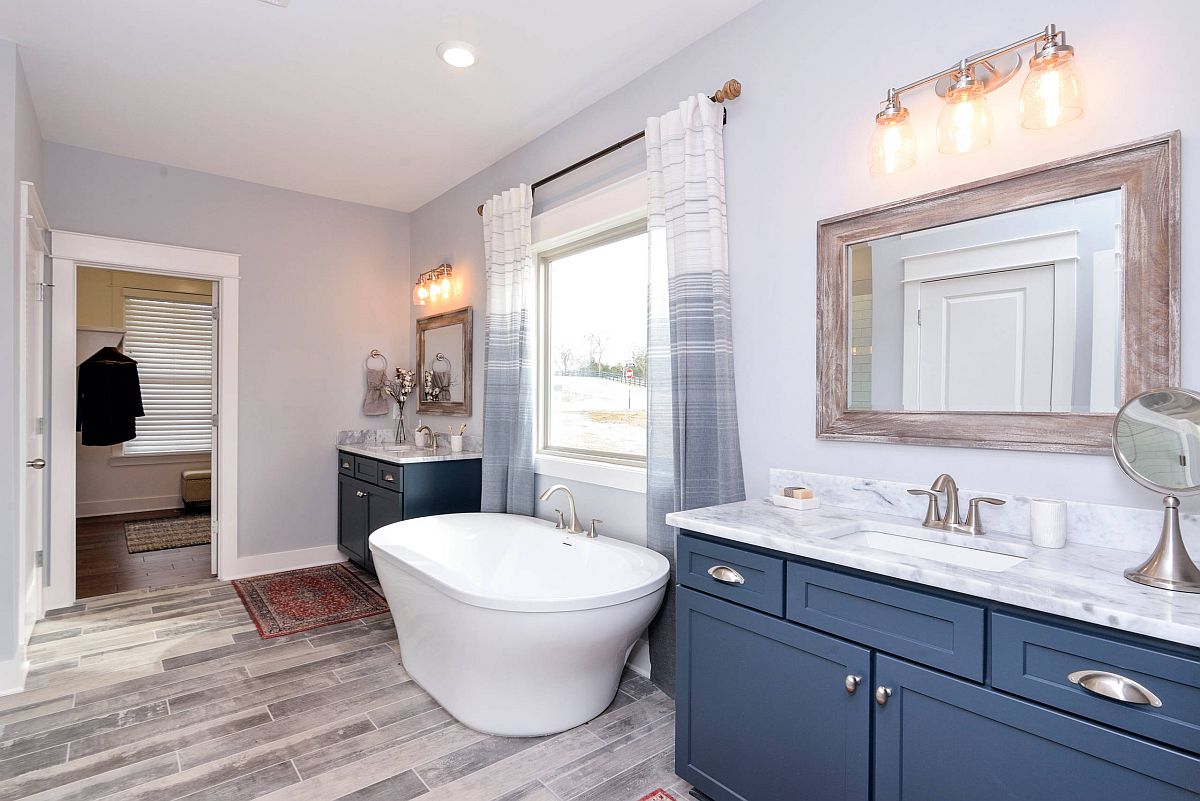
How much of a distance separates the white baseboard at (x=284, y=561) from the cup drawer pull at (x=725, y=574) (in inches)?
145

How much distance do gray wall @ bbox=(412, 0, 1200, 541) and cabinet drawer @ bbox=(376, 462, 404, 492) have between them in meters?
2.16

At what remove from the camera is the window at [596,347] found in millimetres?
3172

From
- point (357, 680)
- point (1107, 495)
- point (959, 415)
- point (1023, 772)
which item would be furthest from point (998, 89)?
point (357, 680)

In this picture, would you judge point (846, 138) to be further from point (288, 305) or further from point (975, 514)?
point (288, 305)

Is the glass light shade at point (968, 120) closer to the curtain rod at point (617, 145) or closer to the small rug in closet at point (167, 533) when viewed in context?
the curtain rod at point (617, 145)

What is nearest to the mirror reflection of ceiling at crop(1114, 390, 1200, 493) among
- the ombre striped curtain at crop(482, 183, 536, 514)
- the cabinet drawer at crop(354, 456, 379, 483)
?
the ombre striped curtain at crop(482, 183, 536, 514)

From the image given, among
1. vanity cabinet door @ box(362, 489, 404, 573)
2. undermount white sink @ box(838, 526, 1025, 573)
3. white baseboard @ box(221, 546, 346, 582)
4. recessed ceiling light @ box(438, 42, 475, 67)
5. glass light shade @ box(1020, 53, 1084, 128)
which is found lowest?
white baseboard @ box(221, 546, 346, 582)

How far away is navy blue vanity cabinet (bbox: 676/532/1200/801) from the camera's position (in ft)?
3.66

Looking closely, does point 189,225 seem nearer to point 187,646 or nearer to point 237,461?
point 237,461

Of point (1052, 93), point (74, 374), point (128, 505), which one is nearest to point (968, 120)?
point (1052, 93)

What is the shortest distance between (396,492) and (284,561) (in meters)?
1.39

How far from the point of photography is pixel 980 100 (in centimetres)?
170

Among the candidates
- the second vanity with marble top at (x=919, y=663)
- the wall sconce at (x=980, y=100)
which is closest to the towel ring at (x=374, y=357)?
the second vanity with marble top at (x=919, y=663)

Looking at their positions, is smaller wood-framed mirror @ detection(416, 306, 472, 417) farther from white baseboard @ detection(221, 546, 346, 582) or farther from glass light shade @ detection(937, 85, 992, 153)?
glass light shade @ detection(937, 85, 992, 153)
